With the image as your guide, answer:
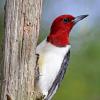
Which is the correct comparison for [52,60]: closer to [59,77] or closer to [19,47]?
[59,77]

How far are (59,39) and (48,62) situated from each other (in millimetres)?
456

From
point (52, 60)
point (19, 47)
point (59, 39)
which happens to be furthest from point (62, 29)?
point (19, 47)

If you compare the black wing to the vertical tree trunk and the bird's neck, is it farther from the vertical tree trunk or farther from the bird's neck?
the vertical tree trunk

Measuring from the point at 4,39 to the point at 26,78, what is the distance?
577 mm

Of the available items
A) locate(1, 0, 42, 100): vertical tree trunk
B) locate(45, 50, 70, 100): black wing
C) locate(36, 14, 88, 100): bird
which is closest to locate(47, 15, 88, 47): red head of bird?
locate(36, 14, 88, 100): bird

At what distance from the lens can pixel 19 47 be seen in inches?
373

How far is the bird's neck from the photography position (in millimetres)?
10188

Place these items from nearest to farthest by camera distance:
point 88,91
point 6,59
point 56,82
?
1. point 6,59
2. point 56,82
3. point 88,91

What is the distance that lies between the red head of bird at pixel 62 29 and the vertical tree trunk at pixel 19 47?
0.66 meters

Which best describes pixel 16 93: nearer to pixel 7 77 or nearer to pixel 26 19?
pixel 7 77

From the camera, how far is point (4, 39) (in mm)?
9453

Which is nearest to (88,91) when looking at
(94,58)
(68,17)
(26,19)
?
(94,58)

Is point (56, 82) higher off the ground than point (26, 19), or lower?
lower

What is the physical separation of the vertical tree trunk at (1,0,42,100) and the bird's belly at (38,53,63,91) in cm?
35
